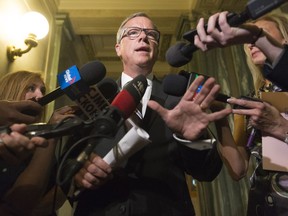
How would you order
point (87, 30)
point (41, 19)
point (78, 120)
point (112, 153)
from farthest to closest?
point (87, 30) < point (41, 19) < point (112, 153) < point (78, 120)

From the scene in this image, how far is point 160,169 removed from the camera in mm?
916

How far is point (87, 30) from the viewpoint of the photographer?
3484 mm

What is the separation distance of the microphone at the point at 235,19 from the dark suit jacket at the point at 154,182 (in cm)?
24

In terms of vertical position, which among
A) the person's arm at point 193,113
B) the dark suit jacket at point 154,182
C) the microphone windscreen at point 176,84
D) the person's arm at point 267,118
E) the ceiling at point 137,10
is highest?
the ceiling at point 137,10

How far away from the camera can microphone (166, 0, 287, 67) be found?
24.8 inches

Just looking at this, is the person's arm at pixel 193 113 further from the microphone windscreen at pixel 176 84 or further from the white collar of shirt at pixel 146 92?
the white collar of shirt at pixel 146 92

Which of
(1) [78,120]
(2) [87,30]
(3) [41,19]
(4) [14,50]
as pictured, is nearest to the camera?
(1) [78,120]

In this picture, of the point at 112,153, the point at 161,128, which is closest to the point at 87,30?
the point at 161,128

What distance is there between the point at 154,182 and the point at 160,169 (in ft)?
0.15

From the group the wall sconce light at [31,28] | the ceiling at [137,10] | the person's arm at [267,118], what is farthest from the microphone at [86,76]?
the ceiling at [137,10]

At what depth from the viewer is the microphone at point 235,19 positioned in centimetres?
63

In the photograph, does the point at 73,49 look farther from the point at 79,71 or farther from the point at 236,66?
the point at 79,71

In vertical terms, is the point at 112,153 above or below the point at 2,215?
above

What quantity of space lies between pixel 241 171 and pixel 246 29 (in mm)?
527
